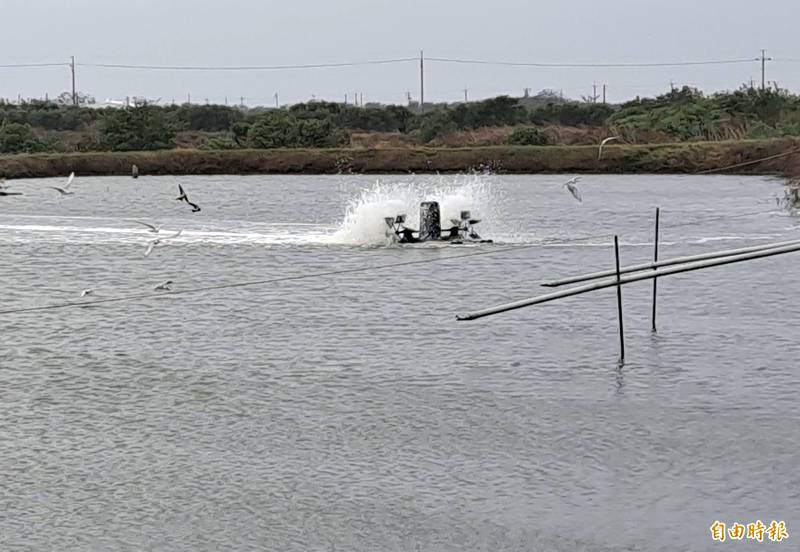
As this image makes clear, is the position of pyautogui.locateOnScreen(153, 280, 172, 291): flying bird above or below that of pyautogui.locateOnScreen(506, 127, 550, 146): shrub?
below

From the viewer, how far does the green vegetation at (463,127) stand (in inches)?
2184

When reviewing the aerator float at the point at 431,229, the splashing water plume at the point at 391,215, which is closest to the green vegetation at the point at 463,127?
the splashing water plume at the point at 391,215

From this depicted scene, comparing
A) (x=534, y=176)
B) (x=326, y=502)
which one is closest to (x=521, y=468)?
(x=326, y=502)

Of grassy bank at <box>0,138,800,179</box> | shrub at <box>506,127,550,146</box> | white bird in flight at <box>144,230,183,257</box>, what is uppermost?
shrub at <box>506,127,550,146</box>

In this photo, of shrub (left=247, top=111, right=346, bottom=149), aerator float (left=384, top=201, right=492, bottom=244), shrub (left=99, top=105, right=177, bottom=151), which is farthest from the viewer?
shrub (left=99, top=105, right=177, bottom=151)

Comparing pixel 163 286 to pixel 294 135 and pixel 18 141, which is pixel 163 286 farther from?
pixel 18 141

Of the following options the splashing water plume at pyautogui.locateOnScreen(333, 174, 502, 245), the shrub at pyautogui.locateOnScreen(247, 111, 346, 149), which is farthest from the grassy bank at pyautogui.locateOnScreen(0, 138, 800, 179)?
the splashing water plume at pyautogui.locateOnScreen(333, 174, 502, 245)

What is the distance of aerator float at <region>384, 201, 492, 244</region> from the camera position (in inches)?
980

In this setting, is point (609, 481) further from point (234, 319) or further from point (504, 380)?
point (234, 319)

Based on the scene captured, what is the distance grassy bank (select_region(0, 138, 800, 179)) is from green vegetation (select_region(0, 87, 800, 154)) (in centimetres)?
474

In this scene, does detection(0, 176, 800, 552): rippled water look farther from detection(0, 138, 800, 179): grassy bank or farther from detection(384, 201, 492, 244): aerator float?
detection(0, 138, 800, 179): grassy bank

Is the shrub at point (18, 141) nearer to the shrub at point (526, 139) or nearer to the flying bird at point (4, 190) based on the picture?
the flying bird at point (4, 190)

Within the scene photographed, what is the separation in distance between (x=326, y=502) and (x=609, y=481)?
6.26 ft

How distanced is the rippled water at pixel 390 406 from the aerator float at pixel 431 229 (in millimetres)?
511
